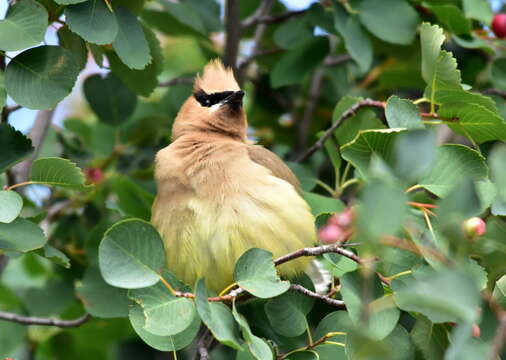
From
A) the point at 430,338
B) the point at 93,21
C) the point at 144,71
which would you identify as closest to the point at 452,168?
the point at 430,338

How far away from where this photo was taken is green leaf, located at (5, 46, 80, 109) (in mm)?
2682

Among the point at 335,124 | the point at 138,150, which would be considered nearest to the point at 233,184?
the point at 335,124

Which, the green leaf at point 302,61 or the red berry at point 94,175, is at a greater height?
the green leaf at point 302,61

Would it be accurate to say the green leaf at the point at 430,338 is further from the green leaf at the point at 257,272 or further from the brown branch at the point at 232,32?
the brown branch at the point at 232,32

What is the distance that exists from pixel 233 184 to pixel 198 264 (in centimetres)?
35

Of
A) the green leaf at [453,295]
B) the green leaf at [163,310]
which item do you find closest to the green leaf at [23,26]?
the green leaf at [163,310]

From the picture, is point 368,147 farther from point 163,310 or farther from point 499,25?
point 499,25

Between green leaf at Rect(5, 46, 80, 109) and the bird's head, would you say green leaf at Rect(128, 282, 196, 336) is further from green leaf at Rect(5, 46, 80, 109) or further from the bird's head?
the bird's head

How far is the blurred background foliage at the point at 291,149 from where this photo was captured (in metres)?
1.61

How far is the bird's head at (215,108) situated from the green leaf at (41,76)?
1.12 meters

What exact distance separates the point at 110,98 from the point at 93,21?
122 centimetres

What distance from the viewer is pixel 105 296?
345cm

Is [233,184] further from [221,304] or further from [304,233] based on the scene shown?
[221,304]

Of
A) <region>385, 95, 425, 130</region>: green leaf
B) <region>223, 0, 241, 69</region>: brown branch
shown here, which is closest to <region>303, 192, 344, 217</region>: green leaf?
<region>385, 95, 425, 130</region>: green leaf
